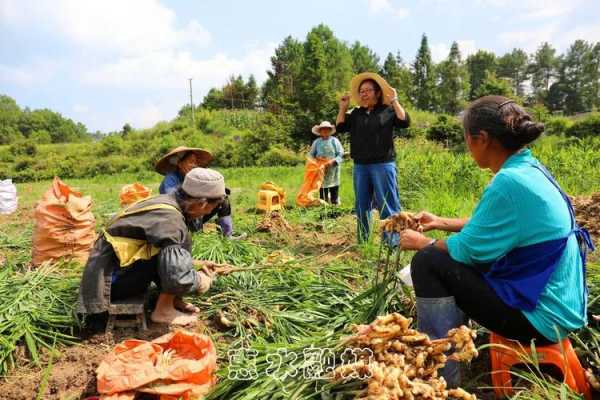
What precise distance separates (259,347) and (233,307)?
0.65 m

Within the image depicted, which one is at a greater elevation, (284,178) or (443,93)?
(443,93)

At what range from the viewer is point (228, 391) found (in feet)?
5.46

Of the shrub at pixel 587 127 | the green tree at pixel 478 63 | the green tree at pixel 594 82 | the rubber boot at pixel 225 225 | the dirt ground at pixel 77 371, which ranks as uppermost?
the green tree at pixel 478 63

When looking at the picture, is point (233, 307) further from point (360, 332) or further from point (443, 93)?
point (443, 93)

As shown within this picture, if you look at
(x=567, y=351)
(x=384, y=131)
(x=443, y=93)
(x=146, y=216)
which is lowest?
(x=567, y=351)

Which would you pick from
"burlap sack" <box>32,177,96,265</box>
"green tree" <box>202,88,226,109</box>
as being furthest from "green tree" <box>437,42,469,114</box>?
"burlap sack" <box>32,177,96,265</box>

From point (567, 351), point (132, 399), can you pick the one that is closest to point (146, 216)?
point (132, 399)

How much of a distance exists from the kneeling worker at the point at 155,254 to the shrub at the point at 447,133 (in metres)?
14.7

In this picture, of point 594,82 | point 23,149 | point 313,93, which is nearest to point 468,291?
point 313,93

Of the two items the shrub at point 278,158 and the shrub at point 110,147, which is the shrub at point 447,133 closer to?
the shrub at point 278,158

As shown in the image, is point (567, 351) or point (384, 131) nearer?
point (567, 351)

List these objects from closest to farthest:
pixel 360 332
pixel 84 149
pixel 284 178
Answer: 1. pixel 360 332
2. pixel 284 178
3. pixel 84 149

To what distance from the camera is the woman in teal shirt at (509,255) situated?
4.83ft

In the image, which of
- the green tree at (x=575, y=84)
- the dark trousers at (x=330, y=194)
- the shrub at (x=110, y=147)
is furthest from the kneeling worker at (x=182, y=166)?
the green tree at (x=575, y=84)
